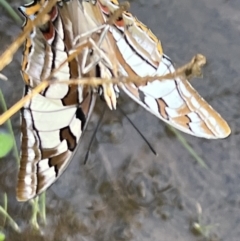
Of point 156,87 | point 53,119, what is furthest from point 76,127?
point 156,87

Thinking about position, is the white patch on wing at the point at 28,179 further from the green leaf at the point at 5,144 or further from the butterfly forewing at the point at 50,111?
the green leaf at the point at 5,144

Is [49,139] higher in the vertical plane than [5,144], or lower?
higher

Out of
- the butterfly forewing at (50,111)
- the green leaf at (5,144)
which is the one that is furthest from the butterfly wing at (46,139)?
the green leaf at (5,144)

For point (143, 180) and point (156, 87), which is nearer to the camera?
point (156, 87)

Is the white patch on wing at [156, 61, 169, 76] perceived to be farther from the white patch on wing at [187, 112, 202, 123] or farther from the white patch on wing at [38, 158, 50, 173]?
the white patch on wing at [38, 158, 50, 173]

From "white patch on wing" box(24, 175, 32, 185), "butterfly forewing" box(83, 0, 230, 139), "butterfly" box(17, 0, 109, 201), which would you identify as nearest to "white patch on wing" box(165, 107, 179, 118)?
"butterfly forewing" box(83, 0, 230, 139)

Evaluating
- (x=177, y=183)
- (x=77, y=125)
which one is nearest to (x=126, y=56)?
(x=77, y=125)

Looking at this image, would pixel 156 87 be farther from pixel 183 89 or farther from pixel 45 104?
pixel 45 104
